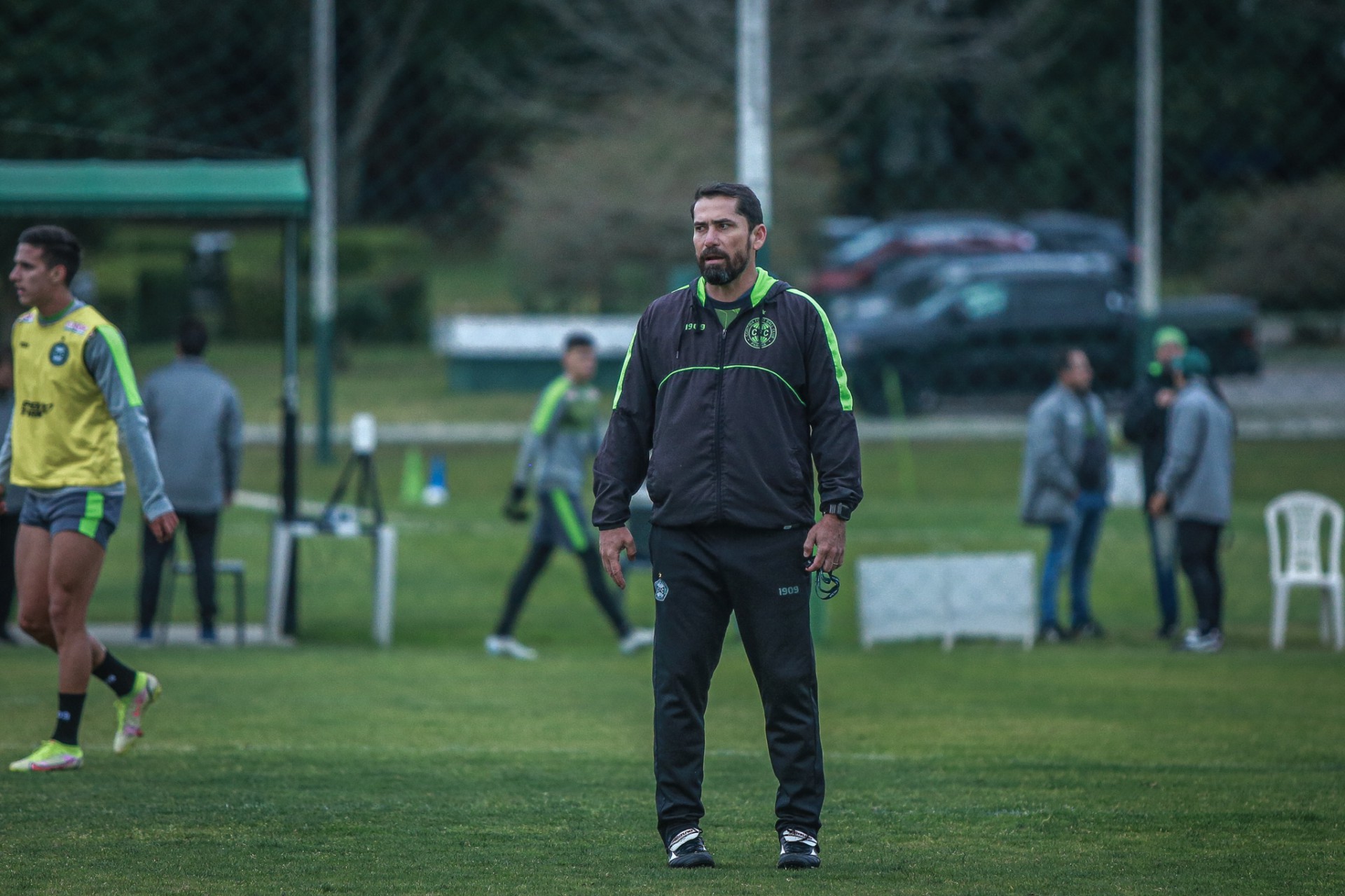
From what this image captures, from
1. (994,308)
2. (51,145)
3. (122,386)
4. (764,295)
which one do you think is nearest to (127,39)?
(51,145)

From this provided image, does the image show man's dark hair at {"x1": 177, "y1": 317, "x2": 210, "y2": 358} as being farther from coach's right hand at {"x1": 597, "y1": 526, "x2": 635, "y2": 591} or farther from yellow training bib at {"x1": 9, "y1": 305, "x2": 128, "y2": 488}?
coach's right hand at {"x1": 597, "y1": 526, "x2": 635, "y2": 591}

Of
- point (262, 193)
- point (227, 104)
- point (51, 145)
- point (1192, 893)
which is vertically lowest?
point (1192, 893)

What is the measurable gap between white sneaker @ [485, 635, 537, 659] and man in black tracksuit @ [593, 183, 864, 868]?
665 cm

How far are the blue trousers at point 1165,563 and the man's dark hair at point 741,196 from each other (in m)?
8.64

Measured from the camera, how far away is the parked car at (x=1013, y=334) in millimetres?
A: 24906

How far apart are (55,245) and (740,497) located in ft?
10.6

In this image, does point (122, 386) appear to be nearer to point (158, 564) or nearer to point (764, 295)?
point (764, 295)

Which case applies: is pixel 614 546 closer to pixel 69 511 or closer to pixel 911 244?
pixel 69 511

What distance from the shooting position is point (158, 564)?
38.2ft

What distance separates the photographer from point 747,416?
17.9ft

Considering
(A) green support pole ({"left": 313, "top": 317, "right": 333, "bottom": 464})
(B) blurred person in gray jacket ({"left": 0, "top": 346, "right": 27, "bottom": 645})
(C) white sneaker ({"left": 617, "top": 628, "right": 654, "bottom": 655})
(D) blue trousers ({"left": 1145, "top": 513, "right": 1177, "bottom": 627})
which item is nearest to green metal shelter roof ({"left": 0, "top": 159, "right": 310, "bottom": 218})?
(B) blurred person in gray jacket ({"left": 0, "top": 346, "right": 27, "bottom": 645})

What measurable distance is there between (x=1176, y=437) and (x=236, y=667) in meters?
6.51

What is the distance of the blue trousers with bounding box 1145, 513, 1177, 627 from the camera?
44.2 ft

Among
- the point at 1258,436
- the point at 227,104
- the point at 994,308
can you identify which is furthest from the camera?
the point at 227,104
